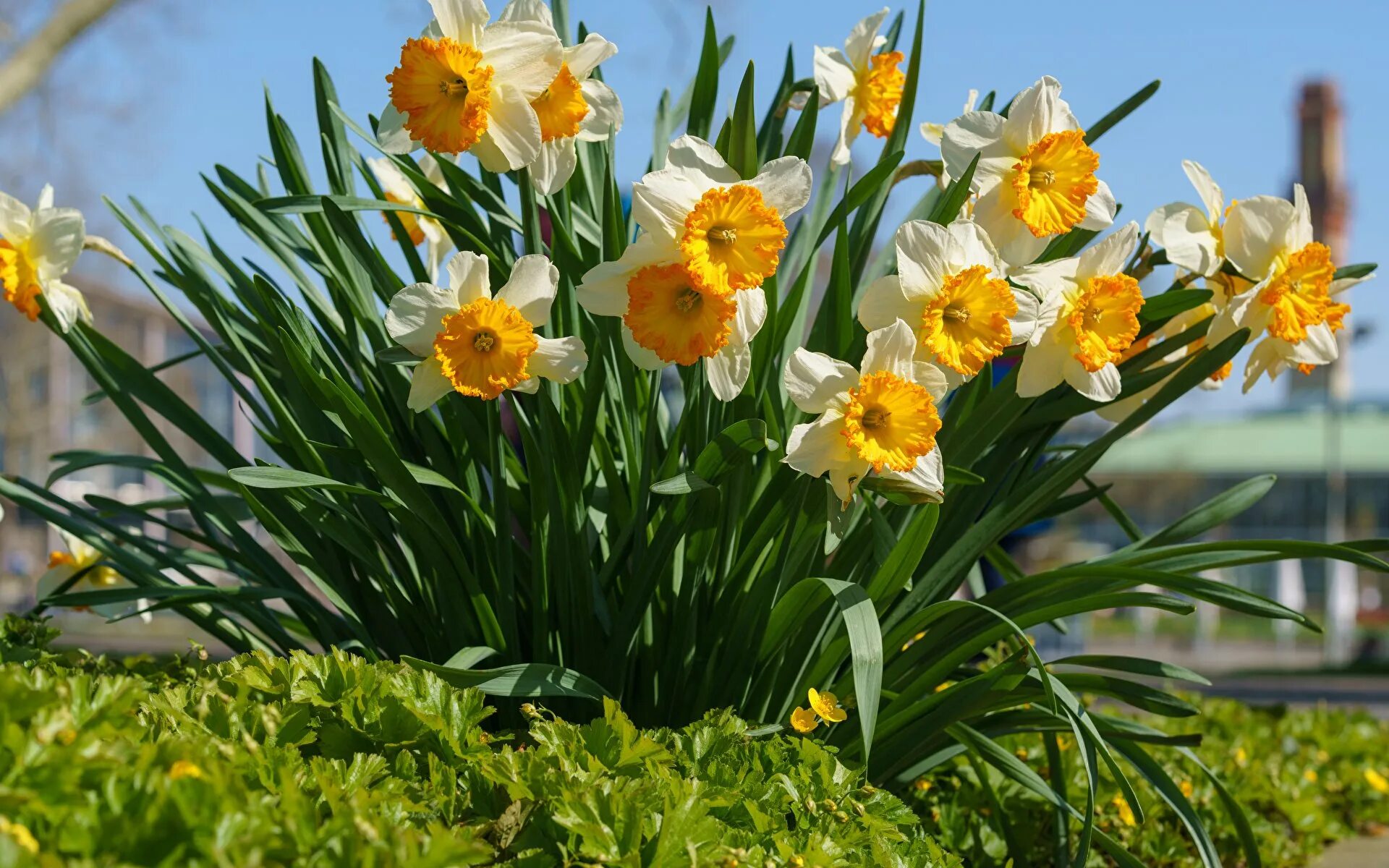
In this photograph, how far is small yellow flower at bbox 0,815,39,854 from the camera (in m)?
0.85

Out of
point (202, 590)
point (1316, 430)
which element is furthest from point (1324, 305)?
point (1316, 430)

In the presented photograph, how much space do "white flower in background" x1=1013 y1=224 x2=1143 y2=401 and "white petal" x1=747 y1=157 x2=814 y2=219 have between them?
368 mm

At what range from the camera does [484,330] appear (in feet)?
4.87

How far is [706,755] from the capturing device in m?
1.42

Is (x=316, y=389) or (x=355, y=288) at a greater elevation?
(x=355, y=288)

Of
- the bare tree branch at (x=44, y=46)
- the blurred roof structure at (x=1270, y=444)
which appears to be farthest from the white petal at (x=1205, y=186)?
the blurred roof structure at (x=1270, y=444)

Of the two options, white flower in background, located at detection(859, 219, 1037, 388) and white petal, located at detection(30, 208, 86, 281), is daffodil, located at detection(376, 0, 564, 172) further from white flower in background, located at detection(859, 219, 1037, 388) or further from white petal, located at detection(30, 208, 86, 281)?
white petal, located at detection(30, 208, 86, 281)

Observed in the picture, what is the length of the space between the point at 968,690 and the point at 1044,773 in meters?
0.91

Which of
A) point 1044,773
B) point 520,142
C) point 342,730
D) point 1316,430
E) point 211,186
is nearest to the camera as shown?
point 342,730

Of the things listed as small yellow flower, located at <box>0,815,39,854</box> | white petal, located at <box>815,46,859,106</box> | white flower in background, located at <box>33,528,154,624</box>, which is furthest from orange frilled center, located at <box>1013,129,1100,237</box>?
white flower in background, located at <box>33,528,154,624</box>

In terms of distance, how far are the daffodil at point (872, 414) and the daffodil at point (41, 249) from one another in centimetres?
A: 122

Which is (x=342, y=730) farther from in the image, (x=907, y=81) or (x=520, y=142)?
(x=907, y=81)

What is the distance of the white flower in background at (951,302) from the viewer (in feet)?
4.95

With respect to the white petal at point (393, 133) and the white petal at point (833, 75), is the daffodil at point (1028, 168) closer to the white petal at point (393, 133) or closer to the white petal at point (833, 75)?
the white petal at point (833, 75)
